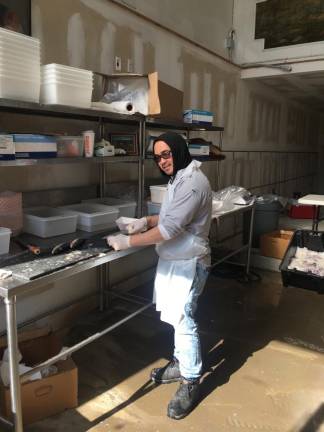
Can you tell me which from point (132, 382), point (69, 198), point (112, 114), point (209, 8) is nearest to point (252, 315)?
point (132, 382)

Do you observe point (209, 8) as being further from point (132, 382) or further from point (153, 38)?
point (132, 382)

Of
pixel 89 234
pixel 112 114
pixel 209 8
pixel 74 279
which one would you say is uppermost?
pixel 209 8

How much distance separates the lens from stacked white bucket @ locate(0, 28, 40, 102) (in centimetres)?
159

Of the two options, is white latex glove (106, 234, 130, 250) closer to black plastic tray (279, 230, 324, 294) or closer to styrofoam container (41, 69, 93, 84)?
styrofoam container (41, 69, 93, 84)

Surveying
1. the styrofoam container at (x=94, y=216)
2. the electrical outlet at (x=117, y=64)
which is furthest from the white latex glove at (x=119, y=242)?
the electrical outlet at (x=117, y=64)

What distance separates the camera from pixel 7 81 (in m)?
1.62

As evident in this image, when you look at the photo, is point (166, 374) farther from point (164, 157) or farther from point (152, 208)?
point (164, 157)

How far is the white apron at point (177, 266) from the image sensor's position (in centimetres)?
195

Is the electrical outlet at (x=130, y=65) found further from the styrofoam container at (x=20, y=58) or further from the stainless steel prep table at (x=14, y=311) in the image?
the stainless steel prep table at (x=14, y=311)

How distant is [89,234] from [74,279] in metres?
0.71

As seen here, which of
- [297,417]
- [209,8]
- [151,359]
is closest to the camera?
[297,417]

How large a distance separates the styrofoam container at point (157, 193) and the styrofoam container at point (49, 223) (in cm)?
74

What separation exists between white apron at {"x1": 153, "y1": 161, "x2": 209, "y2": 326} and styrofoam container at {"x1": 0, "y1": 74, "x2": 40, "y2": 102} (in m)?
0.81

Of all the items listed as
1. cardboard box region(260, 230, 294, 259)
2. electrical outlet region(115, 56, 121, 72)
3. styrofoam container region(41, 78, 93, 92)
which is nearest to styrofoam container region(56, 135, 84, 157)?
styrofoam container region(41, 78, 93, 92)
